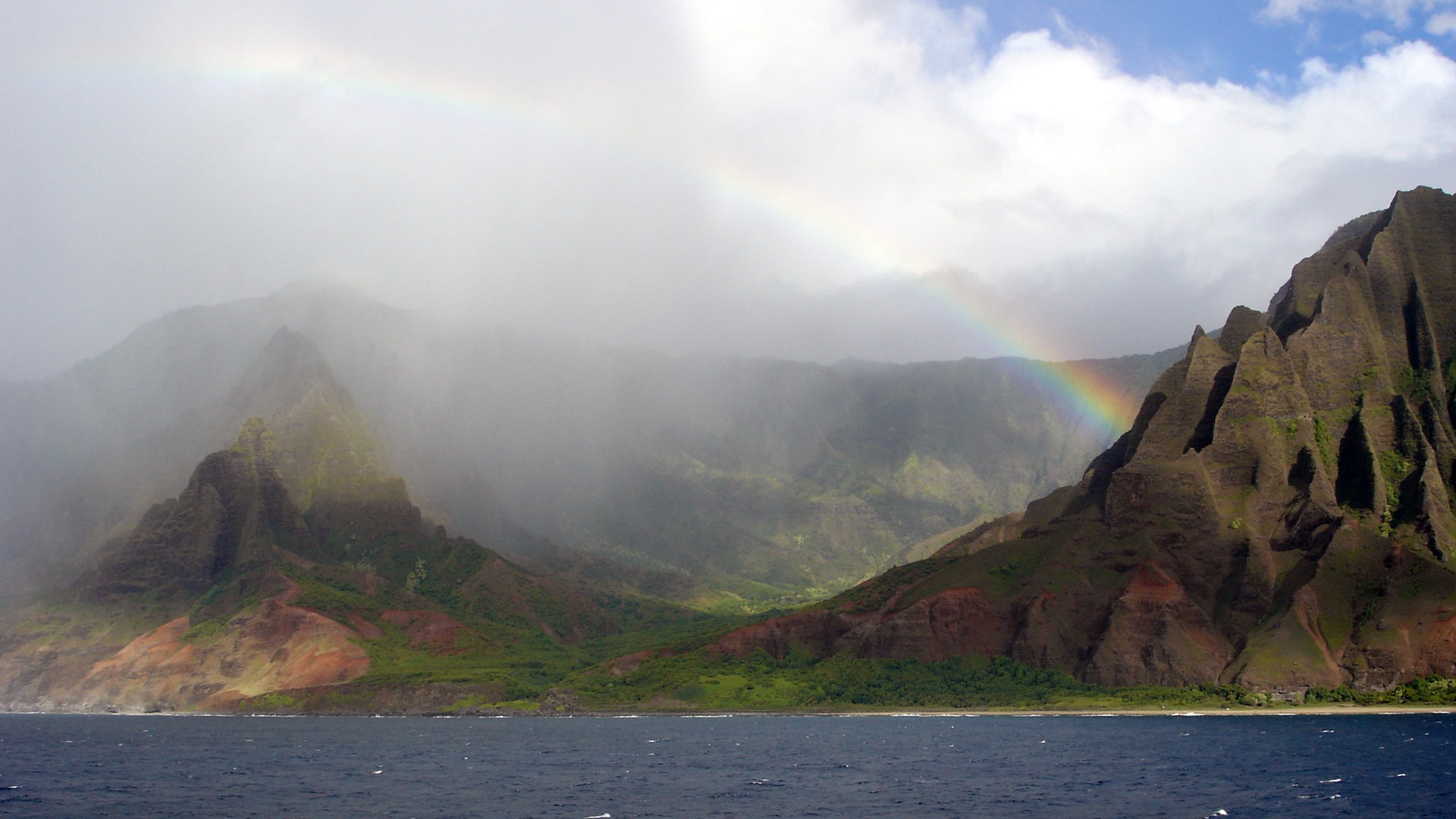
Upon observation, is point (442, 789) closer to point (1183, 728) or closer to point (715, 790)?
point (715, 790)

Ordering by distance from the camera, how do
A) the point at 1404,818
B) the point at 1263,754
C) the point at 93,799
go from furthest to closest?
the point at 1263,754 < the point at 93,799 < the point at 1404,818

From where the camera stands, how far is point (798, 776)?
137500 millimetres

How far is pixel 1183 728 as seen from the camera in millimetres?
188000

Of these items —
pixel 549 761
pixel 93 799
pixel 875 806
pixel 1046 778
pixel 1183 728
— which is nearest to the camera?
pixel 875 806

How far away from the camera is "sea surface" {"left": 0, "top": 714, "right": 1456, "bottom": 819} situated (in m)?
109

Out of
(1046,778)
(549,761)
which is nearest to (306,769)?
(549,761)

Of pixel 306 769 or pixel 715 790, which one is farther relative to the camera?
pixel 306 769

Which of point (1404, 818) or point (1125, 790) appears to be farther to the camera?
point (1125, 790)

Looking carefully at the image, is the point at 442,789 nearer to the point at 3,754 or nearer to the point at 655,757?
the point at 655,757

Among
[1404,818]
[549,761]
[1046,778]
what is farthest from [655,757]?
[1404,818]

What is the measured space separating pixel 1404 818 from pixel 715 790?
60491mm

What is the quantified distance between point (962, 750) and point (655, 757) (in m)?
40.0

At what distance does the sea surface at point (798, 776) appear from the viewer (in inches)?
4306

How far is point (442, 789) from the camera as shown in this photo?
422 ft
